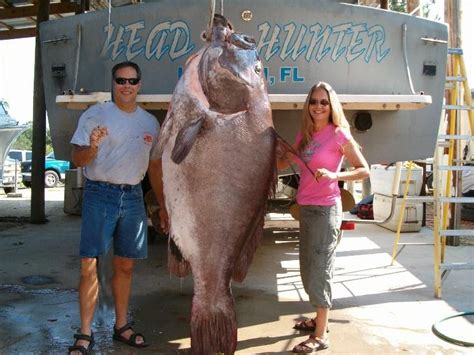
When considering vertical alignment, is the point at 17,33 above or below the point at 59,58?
above

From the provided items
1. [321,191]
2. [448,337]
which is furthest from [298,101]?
[448,337]

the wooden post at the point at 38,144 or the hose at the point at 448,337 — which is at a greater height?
the wooden post at the point at 38,144

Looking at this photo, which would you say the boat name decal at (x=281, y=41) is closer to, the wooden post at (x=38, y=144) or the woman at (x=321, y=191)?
the woman at (x=321, y=191)

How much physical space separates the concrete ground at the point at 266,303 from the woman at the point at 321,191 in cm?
42

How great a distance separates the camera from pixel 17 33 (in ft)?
50.0

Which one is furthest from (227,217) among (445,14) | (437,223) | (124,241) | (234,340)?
(445,14)

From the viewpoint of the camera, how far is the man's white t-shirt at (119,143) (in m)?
3.69

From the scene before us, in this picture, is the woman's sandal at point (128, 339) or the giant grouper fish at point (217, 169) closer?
the giant grouper fish at point (217, 169)

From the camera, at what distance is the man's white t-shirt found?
3.69m

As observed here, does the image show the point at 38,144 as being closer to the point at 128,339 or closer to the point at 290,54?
the point at 290,54

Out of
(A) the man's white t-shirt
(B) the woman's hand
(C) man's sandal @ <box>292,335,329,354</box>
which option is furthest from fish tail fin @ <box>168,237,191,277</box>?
(C) man's sandal @ <box>292,335,329,354</box>

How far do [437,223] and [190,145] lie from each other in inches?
149

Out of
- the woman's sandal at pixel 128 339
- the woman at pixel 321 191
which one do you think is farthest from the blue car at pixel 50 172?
the woman at pixel 321 191

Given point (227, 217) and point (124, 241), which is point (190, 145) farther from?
point (124, 241)
